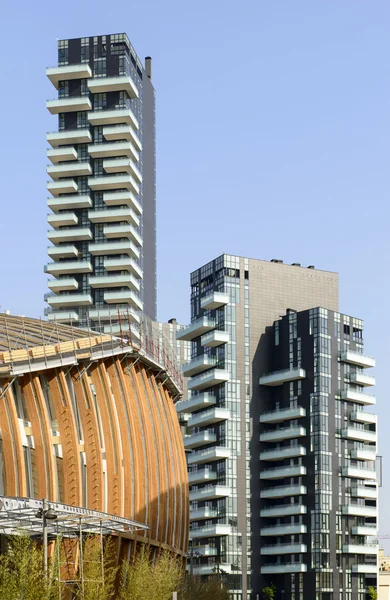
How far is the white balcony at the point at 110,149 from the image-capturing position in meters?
176

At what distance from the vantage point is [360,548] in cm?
15238

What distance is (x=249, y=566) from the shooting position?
155m

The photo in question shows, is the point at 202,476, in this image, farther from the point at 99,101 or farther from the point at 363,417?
the point at 99,101

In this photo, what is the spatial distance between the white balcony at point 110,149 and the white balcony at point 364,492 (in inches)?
2416

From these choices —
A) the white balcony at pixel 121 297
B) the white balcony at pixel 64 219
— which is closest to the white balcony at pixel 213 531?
the white balcony at pixel 121 297

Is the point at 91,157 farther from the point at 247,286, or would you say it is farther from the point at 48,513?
the point at 48,513

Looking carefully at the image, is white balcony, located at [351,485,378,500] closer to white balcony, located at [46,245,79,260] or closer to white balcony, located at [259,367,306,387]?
white balcony, located at [259,367,306,387]

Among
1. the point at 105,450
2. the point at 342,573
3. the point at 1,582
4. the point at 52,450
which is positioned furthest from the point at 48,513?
the point at 342,573

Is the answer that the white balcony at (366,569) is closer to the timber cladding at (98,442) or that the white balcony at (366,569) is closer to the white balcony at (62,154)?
the white balcony at (62,154)

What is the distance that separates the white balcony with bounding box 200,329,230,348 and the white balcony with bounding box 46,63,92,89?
46.0m

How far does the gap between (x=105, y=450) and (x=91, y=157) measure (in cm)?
11708

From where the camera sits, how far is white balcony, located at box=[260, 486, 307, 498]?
502ft

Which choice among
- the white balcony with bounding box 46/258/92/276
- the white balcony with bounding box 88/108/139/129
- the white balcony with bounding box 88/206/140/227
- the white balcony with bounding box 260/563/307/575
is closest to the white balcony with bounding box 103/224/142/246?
the white balcony with bounding box 88/206/140/227

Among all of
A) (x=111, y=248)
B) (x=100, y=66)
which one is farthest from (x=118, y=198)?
(x=100, y=66)
